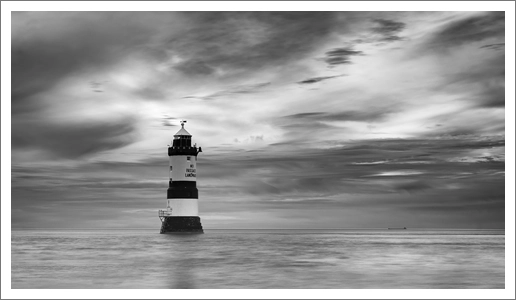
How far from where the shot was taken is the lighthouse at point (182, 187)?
42875 millimetres

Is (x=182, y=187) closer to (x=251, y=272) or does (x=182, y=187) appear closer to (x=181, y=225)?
(x=181, y=225)

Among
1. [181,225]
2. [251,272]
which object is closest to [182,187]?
[181,225]

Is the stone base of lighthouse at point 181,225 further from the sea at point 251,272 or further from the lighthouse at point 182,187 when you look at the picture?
the sea at point 251,272

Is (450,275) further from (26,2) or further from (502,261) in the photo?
(26,2)

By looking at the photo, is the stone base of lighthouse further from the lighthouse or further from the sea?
the sea

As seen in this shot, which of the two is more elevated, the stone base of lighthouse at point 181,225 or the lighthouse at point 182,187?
the lighthouse at point 182,187

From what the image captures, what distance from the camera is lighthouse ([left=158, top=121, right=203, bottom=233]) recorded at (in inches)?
1688

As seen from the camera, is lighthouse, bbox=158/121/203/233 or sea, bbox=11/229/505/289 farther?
lighthouse, bbox=158/121/203/233

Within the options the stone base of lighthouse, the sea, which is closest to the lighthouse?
the stone base of lighthouse

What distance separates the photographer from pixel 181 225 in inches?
1677

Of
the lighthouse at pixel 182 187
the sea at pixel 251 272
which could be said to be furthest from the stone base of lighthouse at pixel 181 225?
the sea at pixel 251 272

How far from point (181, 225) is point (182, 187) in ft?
8.25

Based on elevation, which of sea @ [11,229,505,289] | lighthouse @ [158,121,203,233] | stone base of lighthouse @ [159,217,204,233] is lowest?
sea @ [11,229,505,289]

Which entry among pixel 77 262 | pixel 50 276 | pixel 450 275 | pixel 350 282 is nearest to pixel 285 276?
pixel 350 282
